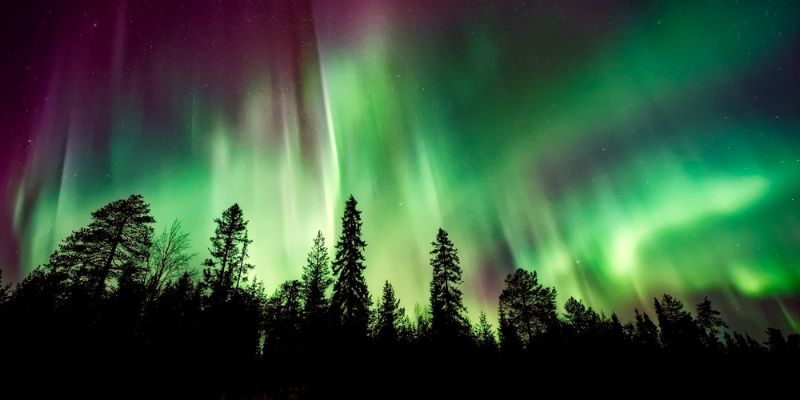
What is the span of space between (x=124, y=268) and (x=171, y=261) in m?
3.37

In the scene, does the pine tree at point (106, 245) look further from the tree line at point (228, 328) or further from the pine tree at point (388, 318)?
the pine tree at point (388, 318)

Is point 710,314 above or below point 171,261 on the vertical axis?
below

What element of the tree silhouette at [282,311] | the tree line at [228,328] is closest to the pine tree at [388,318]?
the tree line at [228,328]

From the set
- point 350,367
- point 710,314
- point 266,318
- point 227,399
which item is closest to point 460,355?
point 350,367

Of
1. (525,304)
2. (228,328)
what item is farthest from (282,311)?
(525,304)

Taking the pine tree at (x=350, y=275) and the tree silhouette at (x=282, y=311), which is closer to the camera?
the pine tree at (x=350, y=275)

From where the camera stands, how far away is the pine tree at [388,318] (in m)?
17.5

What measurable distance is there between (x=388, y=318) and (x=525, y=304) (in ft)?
81.3

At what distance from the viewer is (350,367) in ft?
49.4

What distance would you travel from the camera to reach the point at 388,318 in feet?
86.9

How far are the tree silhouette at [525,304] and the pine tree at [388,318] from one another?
539 inches

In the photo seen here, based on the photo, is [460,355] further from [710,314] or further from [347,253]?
[710,314]

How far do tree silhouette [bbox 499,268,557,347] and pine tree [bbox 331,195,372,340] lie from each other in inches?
853

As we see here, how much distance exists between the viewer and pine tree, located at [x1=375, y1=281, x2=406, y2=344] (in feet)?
57.4
